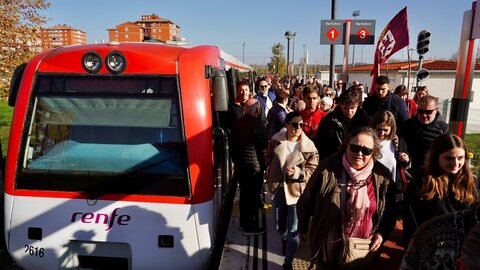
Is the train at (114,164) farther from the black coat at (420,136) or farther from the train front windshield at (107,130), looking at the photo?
the black coat at (420,136)

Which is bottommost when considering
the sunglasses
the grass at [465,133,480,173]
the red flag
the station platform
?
the grass at [465,133,480,173]

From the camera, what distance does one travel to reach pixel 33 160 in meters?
3.16

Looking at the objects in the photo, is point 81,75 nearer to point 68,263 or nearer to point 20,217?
point 20,217

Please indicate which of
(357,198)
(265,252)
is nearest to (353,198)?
(357,198)

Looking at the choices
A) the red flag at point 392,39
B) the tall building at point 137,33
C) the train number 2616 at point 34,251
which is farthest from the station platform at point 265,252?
the red flag at point 392,39

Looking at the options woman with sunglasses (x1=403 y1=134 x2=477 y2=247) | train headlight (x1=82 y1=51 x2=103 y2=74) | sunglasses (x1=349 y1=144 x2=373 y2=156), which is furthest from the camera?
train headlight (x1=82 y1=51 x2=103 y2=74)

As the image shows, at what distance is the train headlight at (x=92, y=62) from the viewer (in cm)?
304

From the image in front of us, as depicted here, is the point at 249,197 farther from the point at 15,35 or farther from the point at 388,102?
the point at 15,35

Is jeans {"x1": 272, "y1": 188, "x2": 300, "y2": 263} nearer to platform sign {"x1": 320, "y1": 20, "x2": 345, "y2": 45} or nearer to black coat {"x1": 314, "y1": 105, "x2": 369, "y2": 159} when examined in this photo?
black coat {"x1": 314, "y1": 105, "x2": 369, "y2": 159}

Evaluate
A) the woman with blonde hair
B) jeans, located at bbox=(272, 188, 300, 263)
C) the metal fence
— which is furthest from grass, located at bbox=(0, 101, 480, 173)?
jeans, located at bbox=(272, 188, 300, 263)

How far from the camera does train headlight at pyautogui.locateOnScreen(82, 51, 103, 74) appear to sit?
3.04 m

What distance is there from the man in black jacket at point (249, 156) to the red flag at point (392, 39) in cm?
400

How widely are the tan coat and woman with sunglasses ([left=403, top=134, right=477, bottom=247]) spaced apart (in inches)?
41.7

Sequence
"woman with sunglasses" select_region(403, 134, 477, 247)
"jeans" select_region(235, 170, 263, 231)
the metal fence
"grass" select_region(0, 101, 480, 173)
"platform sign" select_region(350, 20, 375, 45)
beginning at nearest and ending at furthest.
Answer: "woman with sunglasses" select_region(403, 134, 477, 247) → "jeans" select_region(235, 170, 263, 231) → "grass" select_region(0, 101, 480, 173) → "platform sign" select_region(350, 20, 375, 45) → the metal fence
